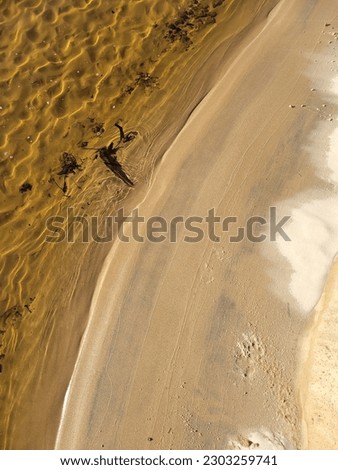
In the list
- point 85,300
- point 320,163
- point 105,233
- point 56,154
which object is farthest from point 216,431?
point 56,154

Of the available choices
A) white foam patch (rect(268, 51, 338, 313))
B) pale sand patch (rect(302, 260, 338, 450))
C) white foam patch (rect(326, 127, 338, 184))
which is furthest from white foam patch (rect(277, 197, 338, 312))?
white foam patch (rect(326, 127, 338, 184))

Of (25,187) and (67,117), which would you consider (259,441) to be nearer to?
(25,187)

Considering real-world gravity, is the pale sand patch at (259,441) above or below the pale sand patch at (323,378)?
below

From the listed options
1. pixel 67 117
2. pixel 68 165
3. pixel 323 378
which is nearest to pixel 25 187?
pixel 68 165

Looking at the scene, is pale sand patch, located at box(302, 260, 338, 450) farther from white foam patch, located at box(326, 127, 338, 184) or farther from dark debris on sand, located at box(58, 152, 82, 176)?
dark debris on sand, located at box(58, 152, 82, 176)

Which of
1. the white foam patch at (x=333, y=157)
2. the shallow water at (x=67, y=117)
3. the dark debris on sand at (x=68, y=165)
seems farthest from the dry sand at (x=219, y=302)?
the dark debris on sand at (x=68, y=165)

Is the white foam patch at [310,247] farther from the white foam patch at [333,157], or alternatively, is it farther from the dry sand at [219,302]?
the white foam patch at [333,157]
